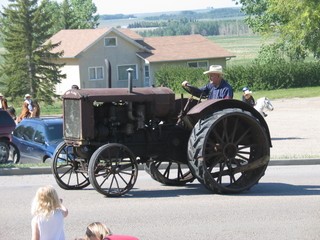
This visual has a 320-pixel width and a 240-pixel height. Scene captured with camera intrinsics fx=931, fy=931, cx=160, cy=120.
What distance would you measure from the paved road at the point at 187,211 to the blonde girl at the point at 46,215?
2.74 m

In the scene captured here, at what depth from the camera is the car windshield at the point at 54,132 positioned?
22.5m

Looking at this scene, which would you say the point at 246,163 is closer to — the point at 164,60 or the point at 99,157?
the point at 99,157

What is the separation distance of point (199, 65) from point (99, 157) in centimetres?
7091

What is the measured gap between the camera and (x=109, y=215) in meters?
12.5

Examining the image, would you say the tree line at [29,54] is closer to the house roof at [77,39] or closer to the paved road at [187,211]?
the house roof at [77,39]

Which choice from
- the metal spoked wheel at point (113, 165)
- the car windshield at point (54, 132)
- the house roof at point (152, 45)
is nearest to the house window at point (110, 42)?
the house roof at point (152, 45)

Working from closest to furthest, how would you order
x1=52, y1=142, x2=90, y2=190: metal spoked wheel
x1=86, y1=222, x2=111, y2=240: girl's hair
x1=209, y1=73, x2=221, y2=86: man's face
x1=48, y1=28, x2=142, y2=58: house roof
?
1. x1=86, y1=222, x2=111, y2=240: girl's hair
2. x1=52, y1=142, x2=90, y2=190: metal spoked wheel
3. x1=209, y1=73, x2=221, y2=86: man's face
4. x1=48, y1=28, x2=142, y2=58: house roof

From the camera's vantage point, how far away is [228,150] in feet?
47.4

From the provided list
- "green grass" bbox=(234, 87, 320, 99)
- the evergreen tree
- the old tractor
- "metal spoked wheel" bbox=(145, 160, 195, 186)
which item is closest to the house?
the evergreen tree

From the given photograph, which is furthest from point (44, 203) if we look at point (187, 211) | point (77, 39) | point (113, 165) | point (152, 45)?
point (152, 45)

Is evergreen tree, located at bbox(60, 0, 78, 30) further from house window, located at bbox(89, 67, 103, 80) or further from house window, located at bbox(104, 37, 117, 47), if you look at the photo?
house window, located at bbox(104, 37, 117, 47)

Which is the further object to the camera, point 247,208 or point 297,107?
point 297,107

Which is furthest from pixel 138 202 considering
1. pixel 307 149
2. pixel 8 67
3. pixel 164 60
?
pixel 164 60

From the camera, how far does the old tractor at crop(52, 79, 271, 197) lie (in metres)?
14.0
